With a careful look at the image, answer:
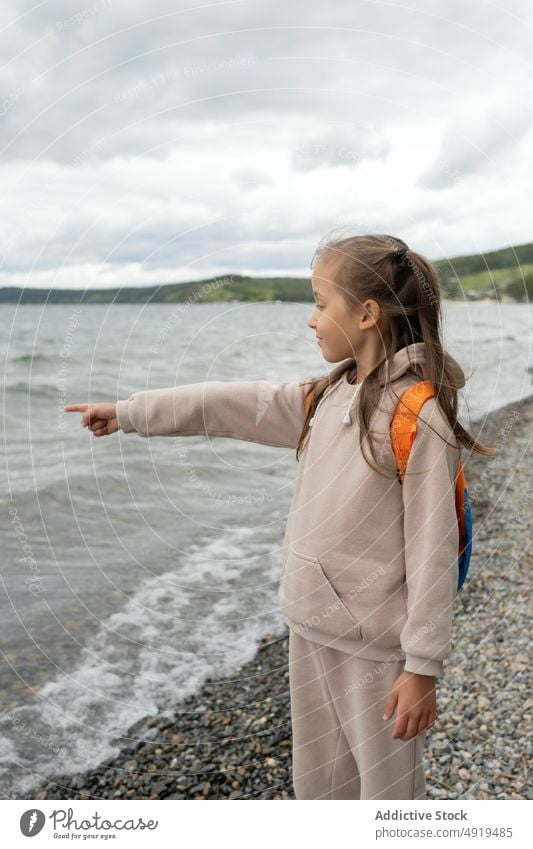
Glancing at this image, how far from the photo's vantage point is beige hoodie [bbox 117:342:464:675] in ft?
7.36

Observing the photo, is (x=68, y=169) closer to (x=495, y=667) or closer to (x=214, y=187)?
(x=214, y=187)

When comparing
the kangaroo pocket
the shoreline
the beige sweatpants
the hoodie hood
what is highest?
the hoodie hood

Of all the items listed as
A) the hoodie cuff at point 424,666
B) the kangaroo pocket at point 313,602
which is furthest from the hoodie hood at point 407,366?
the hoodie cuff at point 424,666

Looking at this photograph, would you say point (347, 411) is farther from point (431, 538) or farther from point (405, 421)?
point (431, 538)

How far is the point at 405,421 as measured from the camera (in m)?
2.29

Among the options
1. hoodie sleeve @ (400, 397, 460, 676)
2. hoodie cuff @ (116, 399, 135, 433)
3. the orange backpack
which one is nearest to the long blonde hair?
the orange backpack

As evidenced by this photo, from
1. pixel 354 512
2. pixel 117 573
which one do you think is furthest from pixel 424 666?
pixel 117 573

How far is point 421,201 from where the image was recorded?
3783mm

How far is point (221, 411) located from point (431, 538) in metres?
0.85

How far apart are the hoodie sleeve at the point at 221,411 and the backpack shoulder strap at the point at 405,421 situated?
1.50 feet

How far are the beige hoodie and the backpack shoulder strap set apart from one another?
24 millimetres

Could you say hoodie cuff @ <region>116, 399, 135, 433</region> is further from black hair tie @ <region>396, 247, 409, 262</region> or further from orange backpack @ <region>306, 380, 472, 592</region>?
Answer: black hair tie @ <region>396, 247, 409, 262</region>
